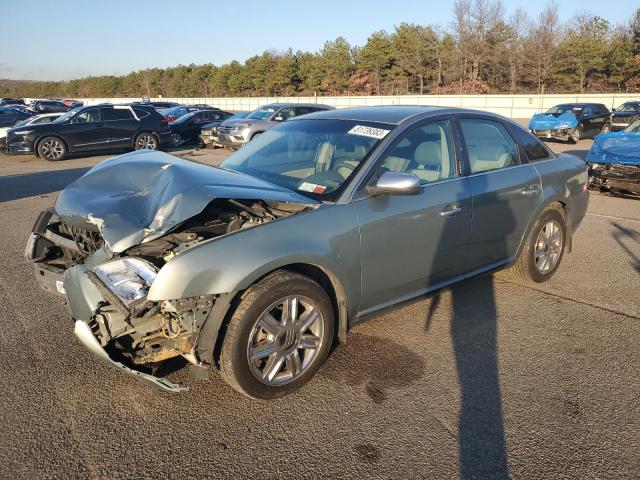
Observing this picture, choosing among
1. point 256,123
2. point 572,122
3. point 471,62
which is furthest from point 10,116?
point 471,62

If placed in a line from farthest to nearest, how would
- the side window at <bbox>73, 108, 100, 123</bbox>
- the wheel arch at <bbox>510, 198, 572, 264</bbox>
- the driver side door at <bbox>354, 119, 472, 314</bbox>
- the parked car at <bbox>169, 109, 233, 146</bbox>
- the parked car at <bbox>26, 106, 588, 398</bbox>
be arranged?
the parked car at <bbox>169, 109, 233, 146</bbox>
the side window at <bbox>73, 108, 100, 123</bbox>
the wheel arch at <bbox>510, 198, 572, 264</bbox>
the driver side door at <bbox>354, 119, 472, 314</bbox>
the parked car at <bbox>26, 106, 588, 398</bbox>

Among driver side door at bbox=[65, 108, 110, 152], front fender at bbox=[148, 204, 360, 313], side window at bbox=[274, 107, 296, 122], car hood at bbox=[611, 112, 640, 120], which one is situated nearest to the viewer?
front fender at bbox=[148, 204, 360, 313]

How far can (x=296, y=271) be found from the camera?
3064 millimetres

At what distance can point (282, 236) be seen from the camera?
2932mm

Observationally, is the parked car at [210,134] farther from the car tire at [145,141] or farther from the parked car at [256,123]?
the car tire at [145,141]

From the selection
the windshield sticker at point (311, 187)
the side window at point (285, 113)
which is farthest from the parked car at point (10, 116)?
the windshield sticker at point (311, 187)

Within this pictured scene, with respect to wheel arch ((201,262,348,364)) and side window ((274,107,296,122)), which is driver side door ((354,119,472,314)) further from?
side window ((274,107,296,122))

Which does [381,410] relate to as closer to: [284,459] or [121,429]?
[284,459]

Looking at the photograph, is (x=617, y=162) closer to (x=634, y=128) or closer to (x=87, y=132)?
(x=634, y=128)

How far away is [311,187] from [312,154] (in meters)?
0.57

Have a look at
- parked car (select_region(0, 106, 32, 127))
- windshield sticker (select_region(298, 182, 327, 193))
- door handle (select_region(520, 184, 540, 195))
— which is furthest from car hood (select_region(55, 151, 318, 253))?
parked car (select_region(0, 106, 32, 127))

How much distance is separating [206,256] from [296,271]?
0.60 meters

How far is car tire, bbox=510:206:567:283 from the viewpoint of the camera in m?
4.73

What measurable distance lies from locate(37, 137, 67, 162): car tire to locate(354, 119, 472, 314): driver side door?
14.2 meters
